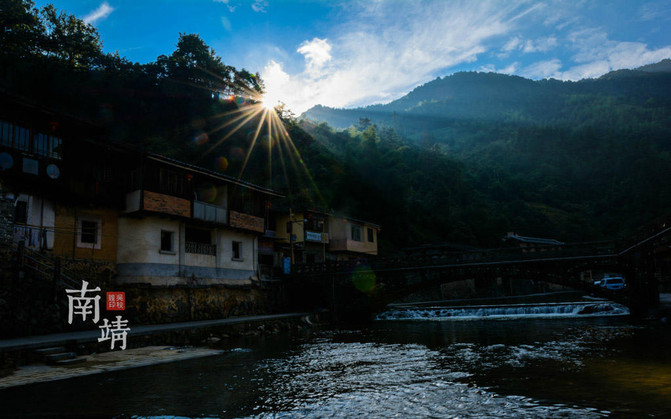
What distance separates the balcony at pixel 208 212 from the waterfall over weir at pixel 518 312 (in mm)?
19034

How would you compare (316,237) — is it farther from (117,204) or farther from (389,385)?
(389,385)

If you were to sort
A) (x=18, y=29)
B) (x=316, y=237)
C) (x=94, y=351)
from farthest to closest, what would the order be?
(x=316, y=237) → (x=18, y=29) → (x=94, y=351)

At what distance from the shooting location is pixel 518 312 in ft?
117

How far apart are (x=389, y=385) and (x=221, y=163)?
145ft

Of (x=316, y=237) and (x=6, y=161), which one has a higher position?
(x=6, y=161)

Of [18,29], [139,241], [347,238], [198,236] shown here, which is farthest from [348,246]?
[18,29]

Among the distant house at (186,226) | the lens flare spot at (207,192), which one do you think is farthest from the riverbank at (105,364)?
the lens flare spot at (207,192)

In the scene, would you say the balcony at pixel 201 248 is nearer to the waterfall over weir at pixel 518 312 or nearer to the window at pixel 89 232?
the window at pixel 89 232

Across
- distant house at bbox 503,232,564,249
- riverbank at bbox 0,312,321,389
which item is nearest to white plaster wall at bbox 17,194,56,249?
riverbank at bbox 0,312,321,389

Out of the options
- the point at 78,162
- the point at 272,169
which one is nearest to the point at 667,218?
the point at 78,162

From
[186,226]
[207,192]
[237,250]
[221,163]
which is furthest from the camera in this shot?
[221,163]

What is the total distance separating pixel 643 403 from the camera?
7.75 metres

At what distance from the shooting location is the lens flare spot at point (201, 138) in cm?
5059

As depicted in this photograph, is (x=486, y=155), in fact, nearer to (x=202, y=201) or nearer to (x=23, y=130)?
(x=202, y=201)
